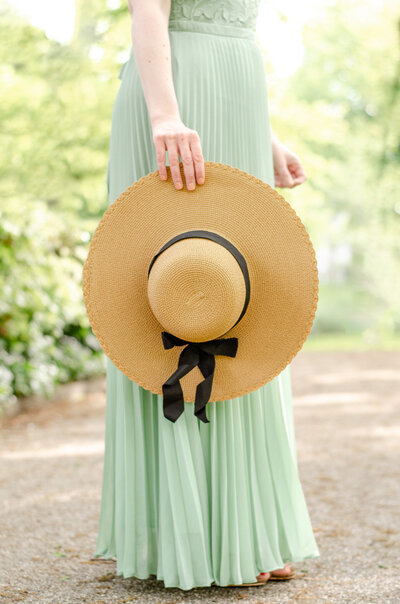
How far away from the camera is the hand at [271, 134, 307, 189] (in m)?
2.45

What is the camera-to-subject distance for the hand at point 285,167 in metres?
2.45

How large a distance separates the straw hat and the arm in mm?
63

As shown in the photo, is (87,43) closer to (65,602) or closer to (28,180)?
(28,180)

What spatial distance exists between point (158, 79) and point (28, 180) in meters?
7.57

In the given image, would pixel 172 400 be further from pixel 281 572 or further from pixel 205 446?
pixel 281 572

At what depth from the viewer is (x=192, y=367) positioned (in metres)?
1.88

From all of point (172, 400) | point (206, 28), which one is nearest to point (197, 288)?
point (172, 400)

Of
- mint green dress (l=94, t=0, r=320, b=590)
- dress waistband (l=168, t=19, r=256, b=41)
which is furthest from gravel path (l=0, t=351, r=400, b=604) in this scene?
dress waistband (l=168, t=19, r=256, b=41)

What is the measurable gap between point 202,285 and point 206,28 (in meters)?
0.82

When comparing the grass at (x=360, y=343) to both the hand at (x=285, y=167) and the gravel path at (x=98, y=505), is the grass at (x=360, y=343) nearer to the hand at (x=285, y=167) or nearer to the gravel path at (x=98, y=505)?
the gravel path at (x=98, y=505)

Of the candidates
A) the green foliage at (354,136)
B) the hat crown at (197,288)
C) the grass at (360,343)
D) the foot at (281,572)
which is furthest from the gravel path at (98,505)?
the grass at (360,343)

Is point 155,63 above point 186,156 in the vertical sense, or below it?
above

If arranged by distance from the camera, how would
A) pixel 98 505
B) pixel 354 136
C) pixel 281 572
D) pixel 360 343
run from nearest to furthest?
pixel 281 572, pixel 98 505, pixel 360 343, pixel 354 136

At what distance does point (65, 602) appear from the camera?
2.00 m
